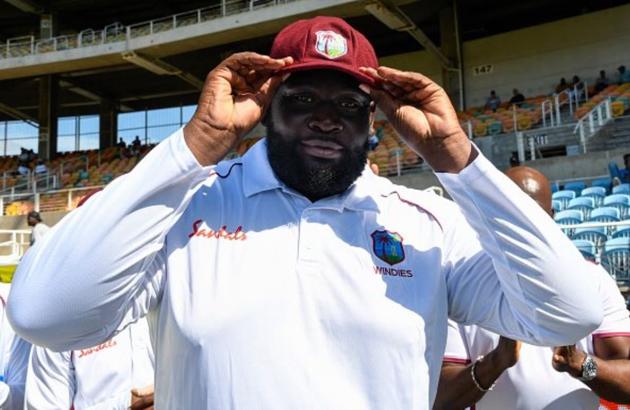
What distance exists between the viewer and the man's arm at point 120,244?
3.87 feet

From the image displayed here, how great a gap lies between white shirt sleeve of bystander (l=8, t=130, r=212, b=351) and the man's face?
0.81 feet

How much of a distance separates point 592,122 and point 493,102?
517 cm

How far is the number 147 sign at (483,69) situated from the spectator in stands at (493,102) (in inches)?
50.4

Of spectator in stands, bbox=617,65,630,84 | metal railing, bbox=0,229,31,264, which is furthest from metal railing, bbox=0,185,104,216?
spectator in stands, bbox=617,65,630,84

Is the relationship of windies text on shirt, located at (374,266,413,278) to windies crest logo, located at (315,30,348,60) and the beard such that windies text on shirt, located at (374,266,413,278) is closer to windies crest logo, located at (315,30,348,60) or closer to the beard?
the beard

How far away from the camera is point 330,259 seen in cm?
135

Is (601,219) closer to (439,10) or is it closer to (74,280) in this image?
(74,280)

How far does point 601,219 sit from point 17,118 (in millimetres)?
25859

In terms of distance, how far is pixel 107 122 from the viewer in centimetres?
2691

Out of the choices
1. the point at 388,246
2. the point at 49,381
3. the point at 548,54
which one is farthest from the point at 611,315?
the point at 548,54

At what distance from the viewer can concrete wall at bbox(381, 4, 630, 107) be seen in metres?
17.5

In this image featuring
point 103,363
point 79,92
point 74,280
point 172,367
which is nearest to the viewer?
point 74,280

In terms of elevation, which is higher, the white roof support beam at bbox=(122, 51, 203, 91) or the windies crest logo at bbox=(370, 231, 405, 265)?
the white roof support beam at bbox=(122, 51, 203, 91)

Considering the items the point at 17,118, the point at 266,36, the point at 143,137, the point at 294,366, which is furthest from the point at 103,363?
the point at 17,118
